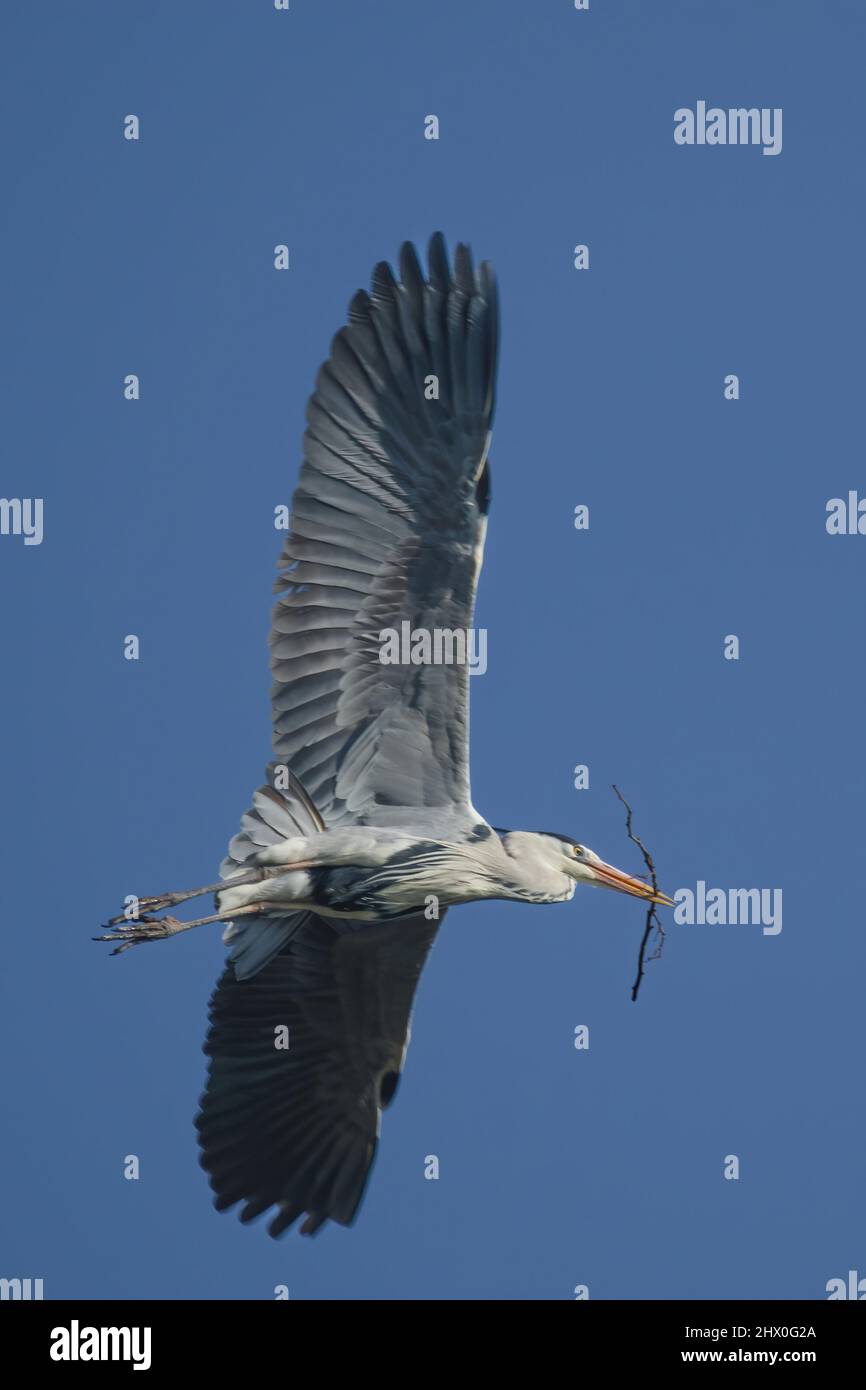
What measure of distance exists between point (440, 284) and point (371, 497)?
128cm

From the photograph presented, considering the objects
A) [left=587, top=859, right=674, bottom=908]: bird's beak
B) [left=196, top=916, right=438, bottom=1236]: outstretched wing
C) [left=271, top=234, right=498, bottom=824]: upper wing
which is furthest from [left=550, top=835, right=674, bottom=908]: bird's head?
[left=196, top=916, right=438, bottom=1236]: outstretched wing

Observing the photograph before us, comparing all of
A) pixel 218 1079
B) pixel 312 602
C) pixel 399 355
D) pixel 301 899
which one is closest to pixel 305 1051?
pixel 218 1079

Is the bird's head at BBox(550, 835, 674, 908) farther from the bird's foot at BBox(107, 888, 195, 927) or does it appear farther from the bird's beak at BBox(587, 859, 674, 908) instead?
the bird's foot at BBox(107, 888, 195, 927)

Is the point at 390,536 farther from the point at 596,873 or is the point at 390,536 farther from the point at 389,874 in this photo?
the point at 596,873

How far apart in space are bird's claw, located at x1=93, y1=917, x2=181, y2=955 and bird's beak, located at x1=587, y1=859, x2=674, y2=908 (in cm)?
262

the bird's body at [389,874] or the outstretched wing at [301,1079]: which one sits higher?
the bird's body at [389,874]

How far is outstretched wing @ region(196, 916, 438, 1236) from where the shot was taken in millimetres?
15281

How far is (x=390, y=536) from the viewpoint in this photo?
45.4ft

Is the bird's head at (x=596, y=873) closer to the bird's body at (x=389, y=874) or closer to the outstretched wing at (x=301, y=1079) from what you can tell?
the bird's body at (x=389, y=874)

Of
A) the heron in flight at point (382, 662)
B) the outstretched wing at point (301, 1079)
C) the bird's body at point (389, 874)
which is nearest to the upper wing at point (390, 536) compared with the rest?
the heron in flight at point (382, 662)

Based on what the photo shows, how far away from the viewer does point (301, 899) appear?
1409cm

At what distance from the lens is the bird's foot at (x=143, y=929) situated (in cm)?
1380

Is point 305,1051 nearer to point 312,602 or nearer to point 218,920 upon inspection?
point 218,920

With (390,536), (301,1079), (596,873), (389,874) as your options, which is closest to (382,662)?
(390,536)
